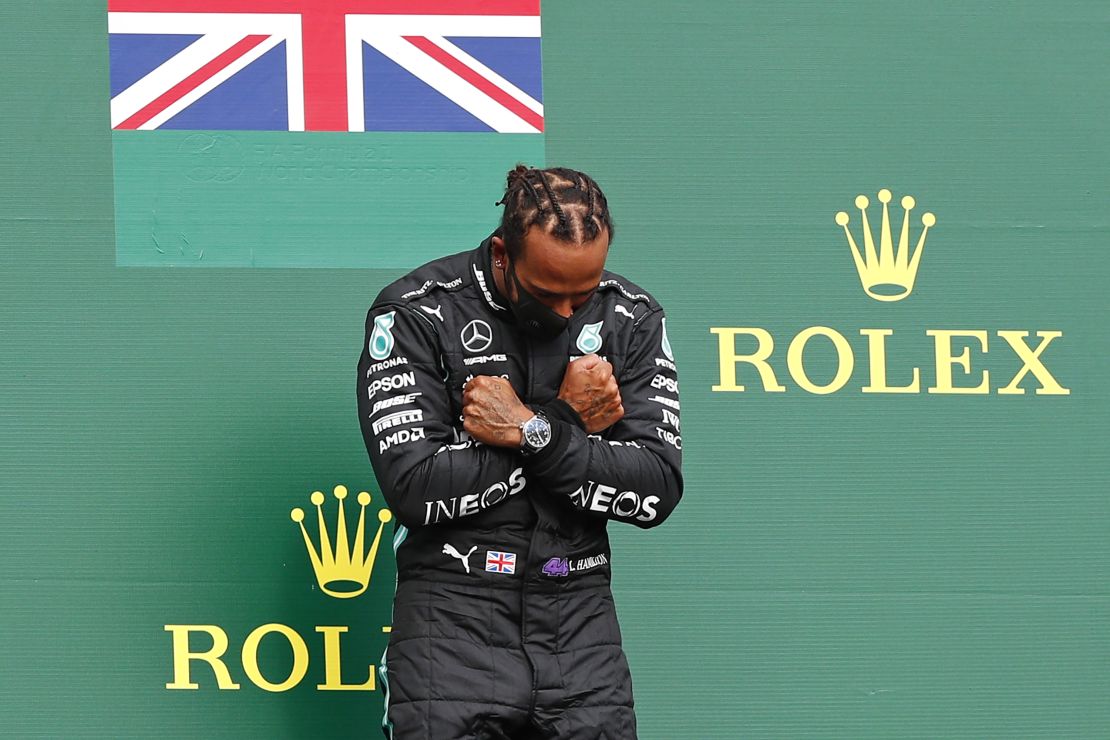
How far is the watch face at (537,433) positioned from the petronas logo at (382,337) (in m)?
0.24

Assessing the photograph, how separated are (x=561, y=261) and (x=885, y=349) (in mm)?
1154

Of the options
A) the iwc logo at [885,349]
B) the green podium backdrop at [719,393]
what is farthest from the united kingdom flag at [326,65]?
the iwc logo at [885,349]

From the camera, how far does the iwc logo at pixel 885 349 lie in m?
3.44

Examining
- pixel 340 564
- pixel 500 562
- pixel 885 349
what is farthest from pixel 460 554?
pixel 885 349

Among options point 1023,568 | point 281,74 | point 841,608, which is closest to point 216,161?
point 281,74

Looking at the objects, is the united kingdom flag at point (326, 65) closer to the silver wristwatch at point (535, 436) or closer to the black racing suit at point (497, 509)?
the black racing suit at point (497, 509)

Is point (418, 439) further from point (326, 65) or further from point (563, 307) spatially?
point (326, 65)

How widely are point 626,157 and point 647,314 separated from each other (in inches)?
30.3

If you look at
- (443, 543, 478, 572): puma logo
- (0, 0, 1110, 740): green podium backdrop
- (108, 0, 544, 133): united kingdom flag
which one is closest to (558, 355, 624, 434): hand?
(443, 543, 478, 572): puma logo

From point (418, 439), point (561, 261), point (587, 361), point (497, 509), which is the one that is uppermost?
point (561, 261)

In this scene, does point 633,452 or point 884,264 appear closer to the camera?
point 633,452

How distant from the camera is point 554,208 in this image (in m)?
2.52

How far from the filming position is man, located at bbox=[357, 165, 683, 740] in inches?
99.7

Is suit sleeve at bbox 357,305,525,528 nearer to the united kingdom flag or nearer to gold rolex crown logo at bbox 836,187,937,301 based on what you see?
the united kingdom flag
